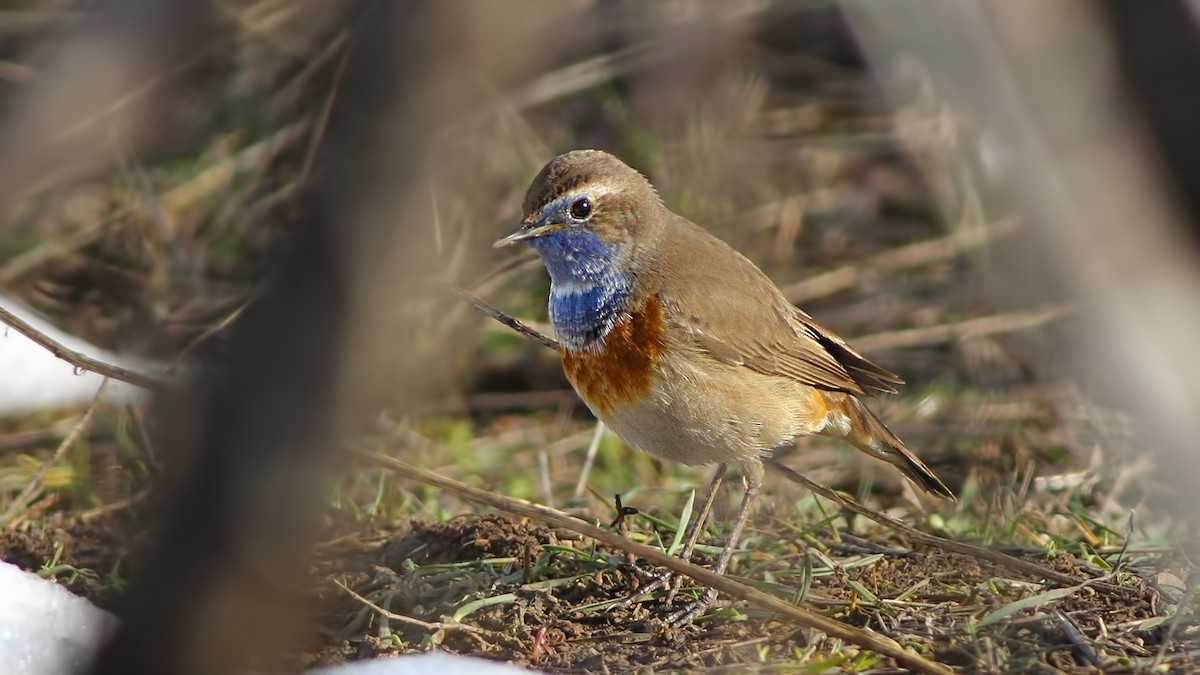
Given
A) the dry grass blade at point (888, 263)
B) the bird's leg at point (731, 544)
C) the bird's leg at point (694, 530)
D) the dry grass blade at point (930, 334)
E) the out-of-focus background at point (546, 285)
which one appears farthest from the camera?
the dry grass blade at point (888, 263)

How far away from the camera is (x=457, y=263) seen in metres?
7.48

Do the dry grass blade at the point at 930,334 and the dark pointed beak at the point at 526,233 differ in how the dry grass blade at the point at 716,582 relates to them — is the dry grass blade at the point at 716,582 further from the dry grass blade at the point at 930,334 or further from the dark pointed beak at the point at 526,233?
the dry grass blade at the point at 930,334

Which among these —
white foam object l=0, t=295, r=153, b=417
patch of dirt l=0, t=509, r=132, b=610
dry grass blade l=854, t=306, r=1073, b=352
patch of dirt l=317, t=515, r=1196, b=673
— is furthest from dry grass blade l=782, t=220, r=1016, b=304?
patch of dirt l=0, t=509, r=132, b=610

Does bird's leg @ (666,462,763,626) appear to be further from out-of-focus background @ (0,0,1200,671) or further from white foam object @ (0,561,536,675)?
white foam object @ (0,561,536,675)

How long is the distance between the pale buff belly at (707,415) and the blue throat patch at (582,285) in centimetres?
31

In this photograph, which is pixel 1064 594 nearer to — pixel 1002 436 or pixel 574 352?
pixel 574 352

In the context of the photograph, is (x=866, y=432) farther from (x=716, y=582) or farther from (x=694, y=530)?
(x=716, y=582)

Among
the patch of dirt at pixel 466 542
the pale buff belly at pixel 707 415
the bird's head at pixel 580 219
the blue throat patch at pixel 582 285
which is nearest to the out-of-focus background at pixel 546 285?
the patch of dirt at pixel 466 542

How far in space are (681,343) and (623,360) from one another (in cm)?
25

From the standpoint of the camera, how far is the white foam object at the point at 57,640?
3.98m

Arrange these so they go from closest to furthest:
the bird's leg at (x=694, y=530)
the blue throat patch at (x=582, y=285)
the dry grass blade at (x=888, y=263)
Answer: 1. the bird's leg at (x=694, y=530)
2. the blue throat patch at (x=582, y=285)
3. the dry grass blade at (x=888, y=263)

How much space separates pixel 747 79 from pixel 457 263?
3.61 meters

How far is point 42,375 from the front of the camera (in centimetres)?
725

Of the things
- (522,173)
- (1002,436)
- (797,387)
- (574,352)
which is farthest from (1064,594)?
(522,173)
